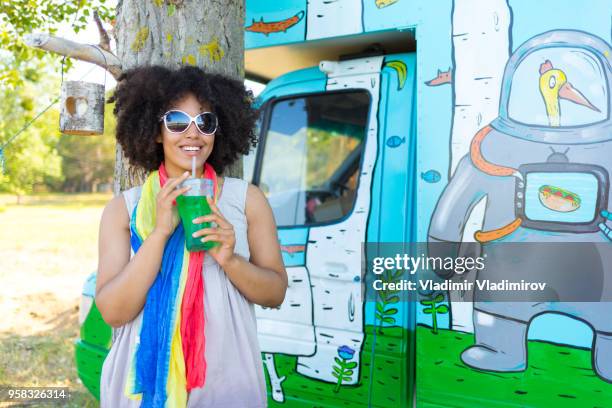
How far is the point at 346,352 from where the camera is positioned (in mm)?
2621

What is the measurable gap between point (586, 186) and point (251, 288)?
127 cm

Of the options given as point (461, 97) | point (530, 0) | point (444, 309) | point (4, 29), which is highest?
point (4, 29)

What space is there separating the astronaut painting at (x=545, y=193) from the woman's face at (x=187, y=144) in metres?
1.06

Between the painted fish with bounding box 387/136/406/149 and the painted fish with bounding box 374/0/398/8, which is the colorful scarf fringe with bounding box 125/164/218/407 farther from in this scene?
the painted fish with bounding box 374/0/398/8

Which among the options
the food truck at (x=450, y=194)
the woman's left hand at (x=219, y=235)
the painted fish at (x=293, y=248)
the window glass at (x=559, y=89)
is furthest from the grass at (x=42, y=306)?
the window glass at (x=559, y=89)

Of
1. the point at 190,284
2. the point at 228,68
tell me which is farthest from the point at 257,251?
the point at 228,68

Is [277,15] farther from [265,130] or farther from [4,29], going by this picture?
[4,29]

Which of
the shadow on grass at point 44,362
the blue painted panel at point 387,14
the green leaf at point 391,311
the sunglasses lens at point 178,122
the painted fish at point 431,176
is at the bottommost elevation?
the shadow on grass at point 44,362

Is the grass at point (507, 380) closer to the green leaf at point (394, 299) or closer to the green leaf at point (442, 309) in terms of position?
the green leaf at point (442, 309)

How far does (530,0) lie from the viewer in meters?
2.14

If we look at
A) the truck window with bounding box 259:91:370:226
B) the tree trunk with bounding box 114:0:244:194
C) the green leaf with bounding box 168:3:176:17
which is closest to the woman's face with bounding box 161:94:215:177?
the tree trunk with bounding box 114:0:244:194

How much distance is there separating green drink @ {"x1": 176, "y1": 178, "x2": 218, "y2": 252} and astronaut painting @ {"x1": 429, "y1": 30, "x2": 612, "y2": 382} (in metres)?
1.13

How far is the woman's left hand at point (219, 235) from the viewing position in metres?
1.45

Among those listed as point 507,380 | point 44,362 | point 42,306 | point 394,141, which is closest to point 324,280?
point 394,141
